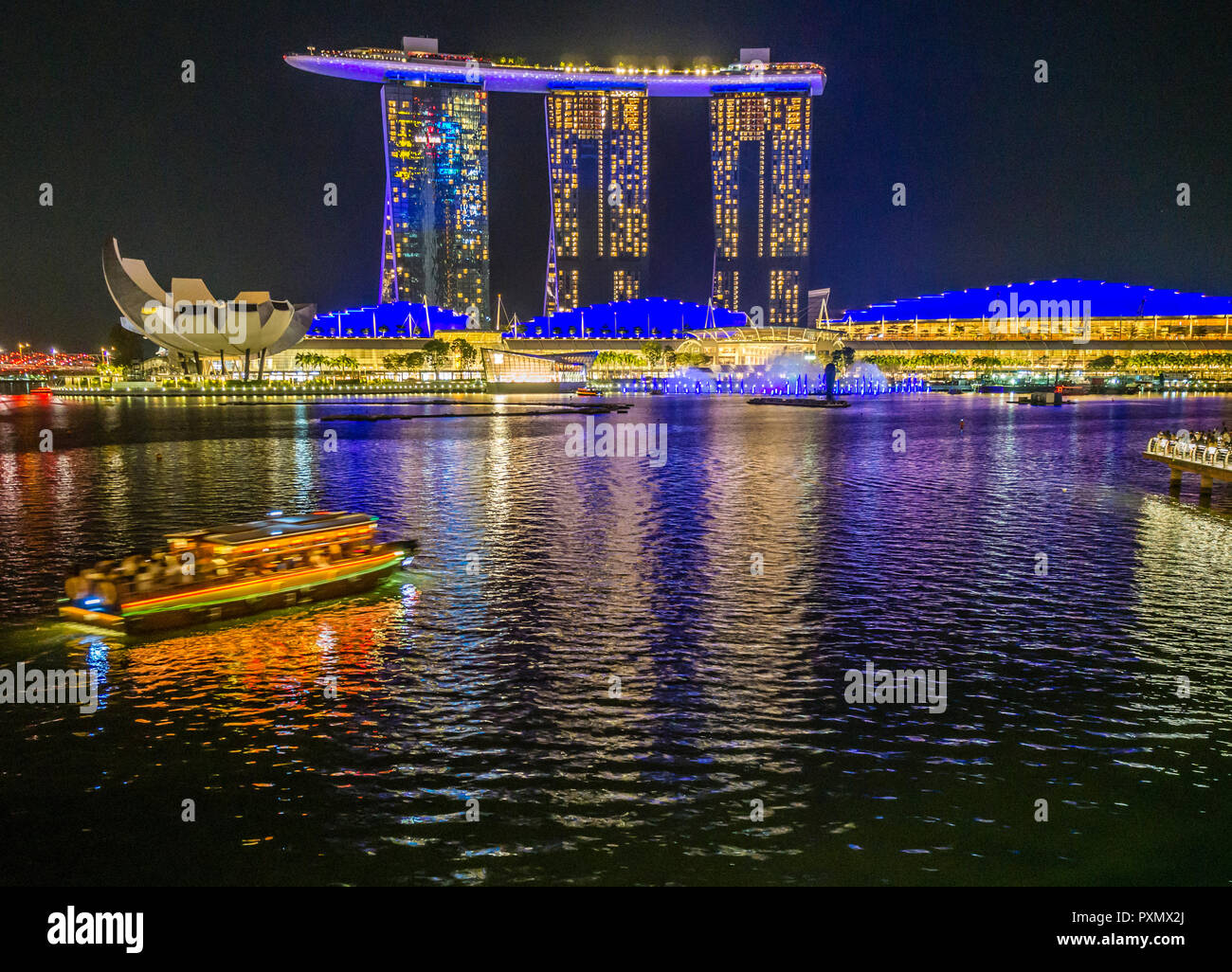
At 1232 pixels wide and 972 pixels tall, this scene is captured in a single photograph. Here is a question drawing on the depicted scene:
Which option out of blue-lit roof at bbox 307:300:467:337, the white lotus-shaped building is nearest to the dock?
the white lotus-shaped building

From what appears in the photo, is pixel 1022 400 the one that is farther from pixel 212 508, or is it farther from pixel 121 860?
pixel 121 860

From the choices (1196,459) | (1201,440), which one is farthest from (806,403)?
(1196,459)

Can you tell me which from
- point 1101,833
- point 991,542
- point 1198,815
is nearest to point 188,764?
point 1101,833

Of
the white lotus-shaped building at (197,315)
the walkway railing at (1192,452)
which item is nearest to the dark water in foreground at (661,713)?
the walkway railing at (1192,452)

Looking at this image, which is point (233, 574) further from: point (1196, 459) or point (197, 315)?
point (197, 315)

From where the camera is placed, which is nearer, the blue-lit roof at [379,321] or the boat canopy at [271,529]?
the boat canopy at [271,529]

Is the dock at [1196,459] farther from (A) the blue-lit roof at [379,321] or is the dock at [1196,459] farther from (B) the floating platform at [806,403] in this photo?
(A) the blue-lit roof at [379,321]
